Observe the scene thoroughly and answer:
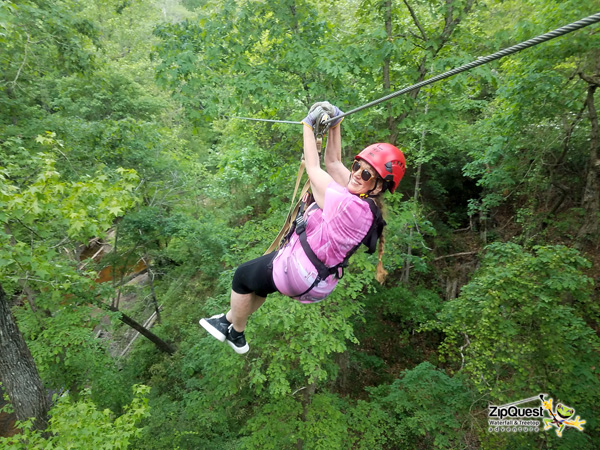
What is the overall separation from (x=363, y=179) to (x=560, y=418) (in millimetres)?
4682

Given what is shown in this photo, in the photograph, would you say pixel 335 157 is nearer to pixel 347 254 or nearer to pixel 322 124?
pixel 322 124

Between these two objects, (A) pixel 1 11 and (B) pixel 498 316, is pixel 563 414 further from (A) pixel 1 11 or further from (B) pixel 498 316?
(A) pixel 1 11

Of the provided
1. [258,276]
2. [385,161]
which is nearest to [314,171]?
[385,161]

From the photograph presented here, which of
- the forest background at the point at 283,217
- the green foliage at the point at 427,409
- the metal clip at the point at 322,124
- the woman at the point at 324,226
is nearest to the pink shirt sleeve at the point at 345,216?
the woman at the point at 324,226

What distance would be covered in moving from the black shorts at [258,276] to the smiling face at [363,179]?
2.27 feet

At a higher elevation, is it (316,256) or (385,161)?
(385,161)

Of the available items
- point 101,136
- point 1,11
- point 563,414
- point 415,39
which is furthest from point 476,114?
point 1,11

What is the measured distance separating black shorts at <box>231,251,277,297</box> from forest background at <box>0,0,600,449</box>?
6.67ft

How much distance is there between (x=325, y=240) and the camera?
1.79m

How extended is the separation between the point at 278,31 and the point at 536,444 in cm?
640

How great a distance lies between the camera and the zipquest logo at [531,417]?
Answer: 13.4ft

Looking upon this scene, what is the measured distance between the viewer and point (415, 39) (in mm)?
4184

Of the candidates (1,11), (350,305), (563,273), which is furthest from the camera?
(350,305)

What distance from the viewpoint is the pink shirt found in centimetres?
169
